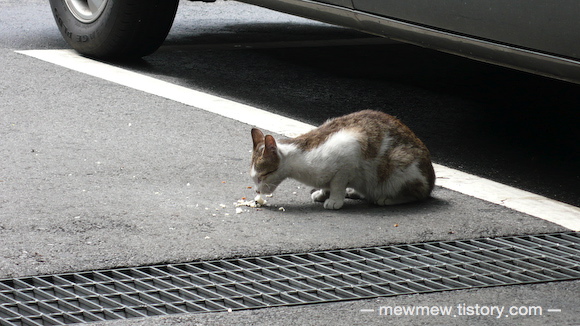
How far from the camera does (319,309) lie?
264 cm

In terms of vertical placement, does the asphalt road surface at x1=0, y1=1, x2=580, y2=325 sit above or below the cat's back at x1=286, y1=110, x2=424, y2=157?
below

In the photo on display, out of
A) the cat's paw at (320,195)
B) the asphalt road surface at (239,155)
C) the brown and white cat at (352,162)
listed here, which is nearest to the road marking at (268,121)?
the asphalt road surface at (239,155)

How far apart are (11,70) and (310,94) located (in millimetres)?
1928

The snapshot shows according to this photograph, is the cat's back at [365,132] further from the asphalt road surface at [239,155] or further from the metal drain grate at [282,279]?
the metal drain grate at [282,279]

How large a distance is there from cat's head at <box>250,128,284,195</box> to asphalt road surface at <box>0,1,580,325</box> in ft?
0.33

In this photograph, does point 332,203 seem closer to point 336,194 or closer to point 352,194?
point 336,194

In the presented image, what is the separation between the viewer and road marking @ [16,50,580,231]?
143 inches

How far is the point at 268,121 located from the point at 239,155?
0.61 m

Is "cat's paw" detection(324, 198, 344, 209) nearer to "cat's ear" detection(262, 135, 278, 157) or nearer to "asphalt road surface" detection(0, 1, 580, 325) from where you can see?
"asphalt road surface" detection(0, 1, 580, 325)

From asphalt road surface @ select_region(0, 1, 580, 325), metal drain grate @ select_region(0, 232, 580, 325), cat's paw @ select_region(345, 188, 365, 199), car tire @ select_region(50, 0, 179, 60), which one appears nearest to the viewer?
metal drain grate @ select_region(0, 232, 580, 325)

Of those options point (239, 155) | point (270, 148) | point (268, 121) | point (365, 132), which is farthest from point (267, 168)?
point (268, 121)

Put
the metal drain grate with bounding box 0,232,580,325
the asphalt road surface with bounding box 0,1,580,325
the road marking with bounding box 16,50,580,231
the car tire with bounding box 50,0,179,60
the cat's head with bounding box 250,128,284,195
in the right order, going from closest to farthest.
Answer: the metal drain grate with bounding box 0,232,580,325 < the asphalt road surface with bounding box 0,1,580,325 < the cat's head with bounding box 250,128,284,195 < the road marking with bounding box 16,50,580,231 < the car tire with bounding box 50,0,179,60

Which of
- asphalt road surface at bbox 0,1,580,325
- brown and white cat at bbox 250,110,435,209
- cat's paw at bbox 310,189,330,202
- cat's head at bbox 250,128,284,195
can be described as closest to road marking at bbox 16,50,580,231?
asphalt road surface at bbox 0,1,580,325

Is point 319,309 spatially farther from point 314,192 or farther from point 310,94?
point 310,94
